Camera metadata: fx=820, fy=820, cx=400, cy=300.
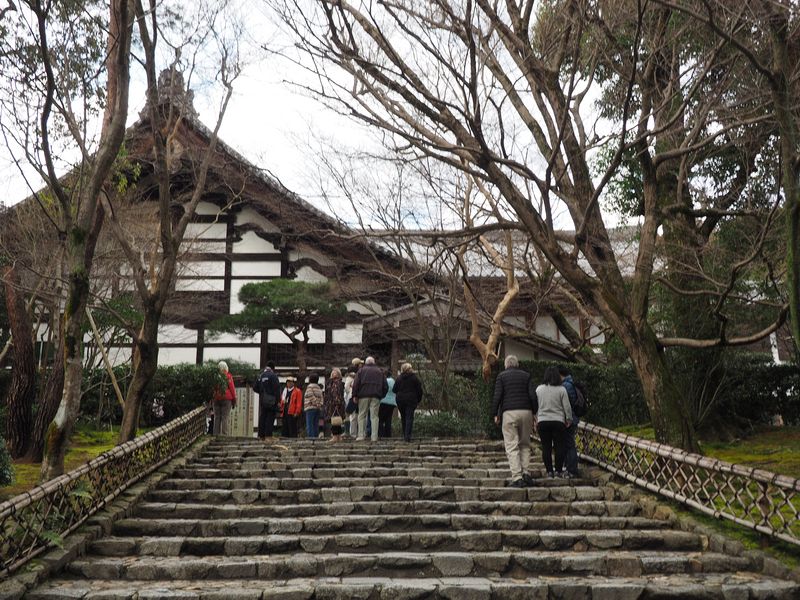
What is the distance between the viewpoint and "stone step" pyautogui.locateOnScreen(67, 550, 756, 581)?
7250 millimetres

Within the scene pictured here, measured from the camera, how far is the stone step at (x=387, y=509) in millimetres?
9125

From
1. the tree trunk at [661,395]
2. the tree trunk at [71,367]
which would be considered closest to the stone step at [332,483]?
the tree trunk at [661,395]

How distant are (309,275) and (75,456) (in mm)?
10063

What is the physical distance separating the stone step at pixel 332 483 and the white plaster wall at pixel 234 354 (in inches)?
430

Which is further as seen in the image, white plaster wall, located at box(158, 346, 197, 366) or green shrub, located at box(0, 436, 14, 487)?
white plaster wall, located at box(158, 346, 197, 366)

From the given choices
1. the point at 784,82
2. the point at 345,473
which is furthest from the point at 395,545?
the point at 784,82

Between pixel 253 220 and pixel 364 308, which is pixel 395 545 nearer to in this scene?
pixel 364 308

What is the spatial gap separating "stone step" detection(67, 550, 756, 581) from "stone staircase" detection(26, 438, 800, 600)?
0.01m

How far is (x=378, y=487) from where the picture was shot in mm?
9867

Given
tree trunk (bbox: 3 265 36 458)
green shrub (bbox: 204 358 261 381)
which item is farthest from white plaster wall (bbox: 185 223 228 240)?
tree trunk (bbox: 3 265 36 458)

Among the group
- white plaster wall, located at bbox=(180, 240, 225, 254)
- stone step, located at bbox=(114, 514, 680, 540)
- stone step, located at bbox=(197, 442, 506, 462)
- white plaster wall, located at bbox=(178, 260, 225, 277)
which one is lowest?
stone step, located at bbox=(114, 514, 680, 540)

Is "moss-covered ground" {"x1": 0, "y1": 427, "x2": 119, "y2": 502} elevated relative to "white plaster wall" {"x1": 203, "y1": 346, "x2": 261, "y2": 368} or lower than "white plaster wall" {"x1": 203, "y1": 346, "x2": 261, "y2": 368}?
lower

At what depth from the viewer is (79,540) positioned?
303 inches

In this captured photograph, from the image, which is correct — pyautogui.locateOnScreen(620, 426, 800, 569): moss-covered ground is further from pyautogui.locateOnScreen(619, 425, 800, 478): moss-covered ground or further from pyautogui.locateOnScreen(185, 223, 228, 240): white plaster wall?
pyautogui.locateOnScreen(185, 223, 228, 240): white plaster wall
